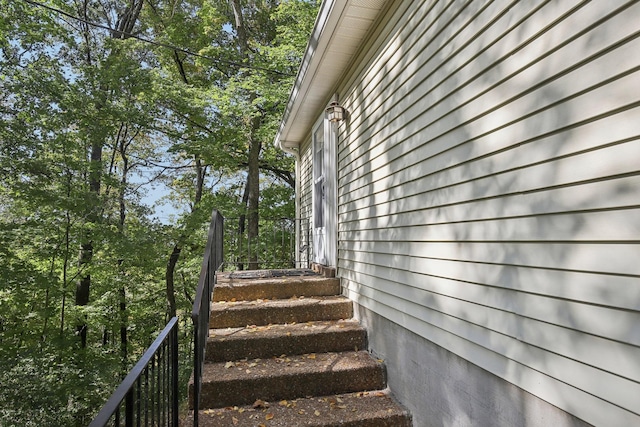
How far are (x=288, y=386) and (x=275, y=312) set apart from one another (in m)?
0.97

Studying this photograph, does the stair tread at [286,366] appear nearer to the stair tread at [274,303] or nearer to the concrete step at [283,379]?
the concrete step at [283,379]

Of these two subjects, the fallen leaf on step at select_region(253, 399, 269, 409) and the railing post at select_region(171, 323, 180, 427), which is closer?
the railing post at select_region(171, 323, 180, 427)

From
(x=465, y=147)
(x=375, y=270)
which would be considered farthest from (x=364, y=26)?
(x=375, y=270)

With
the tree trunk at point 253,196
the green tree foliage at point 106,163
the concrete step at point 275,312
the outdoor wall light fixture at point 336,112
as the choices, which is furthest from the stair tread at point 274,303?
the tree trunk at point 253,196

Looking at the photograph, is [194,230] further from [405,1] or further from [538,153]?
[538,153]

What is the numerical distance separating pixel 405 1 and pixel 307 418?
10.8 ft

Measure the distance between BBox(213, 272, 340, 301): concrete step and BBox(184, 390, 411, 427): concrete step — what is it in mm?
1448

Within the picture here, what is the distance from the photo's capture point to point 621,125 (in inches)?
47.2

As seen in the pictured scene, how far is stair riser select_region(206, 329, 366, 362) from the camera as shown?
3355 mm

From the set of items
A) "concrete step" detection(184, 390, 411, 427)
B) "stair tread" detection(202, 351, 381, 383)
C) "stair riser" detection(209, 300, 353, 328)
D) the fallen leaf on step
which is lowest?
"concrete step" detection(184, 390, 411, 427)

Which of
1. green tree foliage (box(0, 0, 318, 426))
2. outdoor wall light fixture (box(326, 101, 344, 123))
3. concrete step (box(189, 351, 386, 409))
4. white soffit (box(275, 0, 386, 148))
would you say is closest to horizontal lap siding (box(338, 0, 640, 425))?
white soffit (box(275, 0, 386, 148))

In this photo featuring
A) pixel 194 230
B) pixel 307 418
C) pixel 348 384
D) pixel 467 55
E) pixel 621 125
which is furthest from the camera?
pixel 194 230

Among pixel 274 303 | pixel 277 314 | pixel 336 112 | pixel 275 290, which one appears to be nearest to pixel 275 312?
pixel 277 314

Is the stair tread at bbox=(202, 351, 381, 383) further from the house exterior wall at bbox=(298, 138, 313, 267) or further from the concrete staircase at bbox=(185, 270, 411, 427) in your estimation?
the house exterior wall at bbox=(298, 138, 313, 267)
